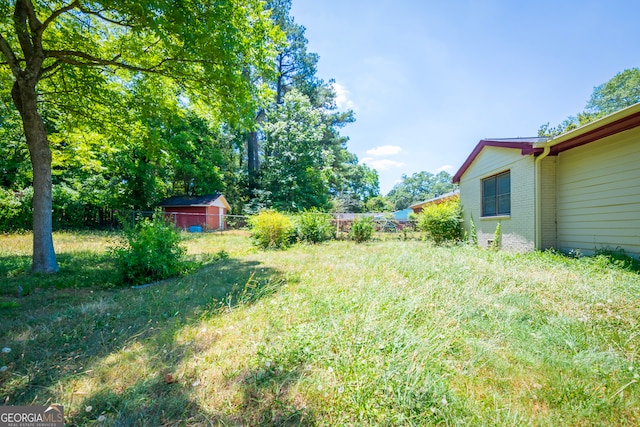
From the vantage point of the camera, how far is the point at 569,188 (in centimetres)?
602

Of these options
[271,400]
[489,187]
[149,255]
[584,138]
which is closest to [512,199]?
[489,187]

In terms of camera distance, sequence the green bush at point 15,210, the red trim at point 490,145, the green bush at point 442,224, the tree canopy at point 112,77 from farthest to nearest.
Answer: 1. the green bush at point 15,210
2. the green bush at point 442,224
3. the red trim at point 490,145
4. the tree canopy at point 112,77

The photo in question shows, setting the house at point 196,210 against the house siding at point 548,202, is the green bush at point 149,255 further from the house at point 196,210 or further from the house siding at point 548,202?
the house at point 196,210

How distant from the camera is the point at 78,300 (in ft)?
11.1

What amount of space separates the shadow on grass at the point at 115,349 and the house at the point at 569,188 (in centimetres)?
655

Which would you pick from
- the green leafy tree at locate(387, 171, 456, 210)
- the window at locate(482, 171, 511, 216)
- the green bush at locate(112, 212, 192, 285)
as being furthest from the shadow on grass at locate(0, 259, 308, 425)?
the green leafy tree at locate(387, 171, 456, 210)

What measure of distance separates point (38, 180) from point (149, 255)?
9.33ft

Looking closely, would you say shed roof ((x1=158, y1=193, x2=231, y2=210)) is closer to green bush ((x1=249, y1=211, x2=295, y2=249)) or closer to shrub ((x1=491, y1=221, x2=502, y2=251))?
green bush ((x1=249, y1=211, x2=295, y2=249))

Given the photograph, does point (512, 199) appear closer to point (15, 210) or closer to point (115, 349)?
point (115, 349)

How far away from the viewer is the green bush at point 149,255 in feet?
13.9

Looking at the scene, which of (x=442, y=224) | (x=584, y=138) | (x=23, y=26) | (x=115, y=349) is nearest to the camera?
(x=115, y=349)

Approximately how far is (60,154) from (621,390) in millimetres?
13032

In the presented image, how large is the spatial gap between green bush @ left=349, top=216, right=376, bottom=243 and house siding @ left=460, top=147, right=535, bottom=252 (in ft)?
12.2
